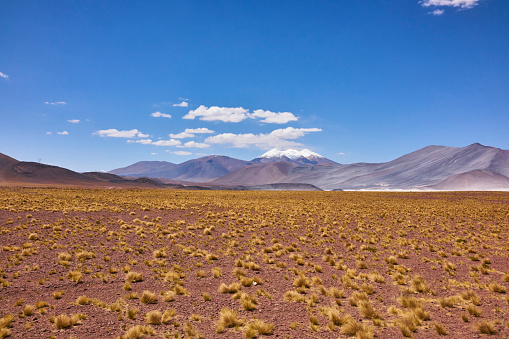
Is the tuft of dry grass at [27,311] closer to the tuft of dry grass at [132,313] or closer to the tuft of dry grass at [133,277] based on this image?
the tuft of dry grass at [132,313]

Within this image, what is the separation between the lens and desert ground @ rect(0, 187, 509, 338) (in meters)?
7.75

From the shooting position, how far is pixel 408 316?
8.16 metres

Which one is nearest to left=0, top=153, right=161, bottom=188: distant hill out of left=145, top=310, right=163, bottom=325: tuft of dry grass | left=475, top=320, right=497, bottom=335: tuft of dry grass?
left=145, top=310, right=163, bottom=325: tuft of dry grass

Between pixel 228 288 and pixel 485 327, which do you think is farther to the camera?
pixel 228 288

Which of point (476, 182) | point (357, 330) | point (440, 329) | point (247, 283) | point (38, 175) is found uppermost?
point (476, 182)

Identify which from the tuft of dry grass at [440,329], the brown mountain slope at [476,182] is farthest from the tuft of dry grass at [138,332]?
the brown mountain slope at [476,182]

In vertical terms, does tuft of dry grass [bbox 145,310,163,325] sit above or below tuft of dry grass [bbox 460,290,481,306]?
below

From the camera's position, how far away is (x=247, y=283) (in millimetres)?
11297

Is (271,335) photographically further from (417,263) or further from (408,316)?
(417,263)

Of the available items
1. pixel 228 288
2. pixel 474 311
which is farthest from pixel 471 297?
pixel 228 288

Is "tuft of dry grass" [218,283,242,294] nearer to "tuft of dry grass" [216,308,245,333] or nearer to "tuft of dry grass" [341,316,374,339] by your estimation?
"tuft of dry grass" [216,308,245,333]

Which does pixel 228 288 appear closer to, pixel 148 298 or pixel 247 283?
pixel 247 283

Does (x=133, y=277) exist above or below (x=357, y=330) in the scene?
below

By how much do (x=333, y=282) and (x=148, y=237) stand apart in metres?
12.7
